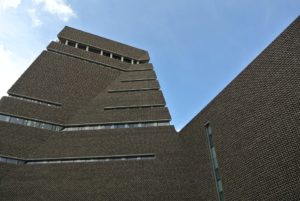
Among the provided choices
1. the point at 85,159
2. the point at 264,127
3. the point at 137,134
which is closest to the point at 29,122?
the point at 85,159

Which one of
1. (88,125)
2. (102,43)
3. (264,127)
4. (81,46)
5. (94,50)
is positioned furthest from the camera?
(102,43)

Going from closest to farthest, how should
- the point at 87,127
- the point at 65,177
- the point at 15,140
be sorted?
the point at 65,177
the point at 15,140
the point at 87,127

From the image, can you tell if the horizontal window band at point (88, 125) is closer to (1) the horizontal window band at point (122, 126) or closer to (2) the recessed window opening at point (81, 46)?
(1) the horizontal window band at point (122, 126)

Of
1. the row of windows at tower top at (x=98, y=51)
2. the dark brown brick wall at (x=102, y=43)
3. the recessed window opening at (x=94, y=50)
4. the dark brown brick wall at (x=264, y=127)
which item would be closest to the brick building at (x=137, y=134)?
the dark brown brick wall at (x=264, y=127)

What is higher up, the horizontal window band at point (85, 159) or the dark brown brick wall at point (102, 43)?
the dark brown brick wall at point (102, 43)

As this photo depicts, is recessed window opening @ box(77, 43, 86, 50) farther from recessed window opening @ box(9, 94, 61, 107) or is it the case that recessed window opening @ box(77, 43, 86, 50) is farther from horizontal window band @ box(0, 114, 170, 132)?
horizontal window band @ box(0, 114, 170, 132)

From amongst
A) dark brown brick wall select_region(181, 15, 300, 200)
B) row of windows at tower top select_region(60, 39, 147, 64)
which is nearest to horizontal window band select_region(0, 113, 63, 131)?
row of windows at tower top select_region(60, 39, 147, 64)

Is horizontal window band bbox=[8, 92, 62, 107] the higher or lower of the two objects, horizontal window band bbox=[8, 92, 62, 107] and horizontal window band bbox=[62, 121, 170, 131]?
the higher

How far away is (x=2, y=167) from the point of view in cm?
2541

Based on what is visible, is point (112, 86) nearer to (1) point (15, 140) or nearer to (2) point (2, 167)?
(1) point (15, 140)

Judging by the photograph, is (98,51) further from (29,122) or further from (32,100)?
(29,122)

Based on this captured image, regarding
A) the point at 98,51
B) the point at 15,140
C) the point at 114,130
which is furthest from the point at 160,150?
the point at 98,51

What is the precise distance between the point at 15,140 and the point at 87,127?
22.4 feet

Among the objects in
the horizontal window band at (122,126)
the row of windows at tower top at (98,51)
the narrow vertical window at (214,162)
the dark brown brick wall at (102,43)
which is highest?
the dark brown brick wall at (102,43)
